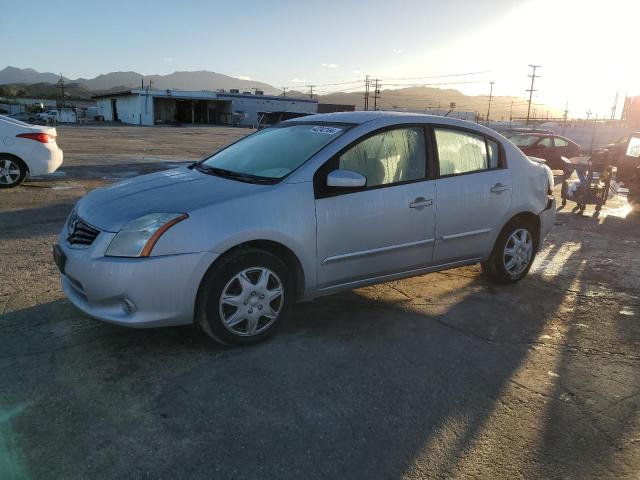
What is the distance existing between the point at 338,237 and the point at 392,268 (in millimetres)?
660

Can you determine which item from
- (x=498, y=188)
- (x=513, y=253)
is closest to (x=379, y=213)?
(x=498, y=188)

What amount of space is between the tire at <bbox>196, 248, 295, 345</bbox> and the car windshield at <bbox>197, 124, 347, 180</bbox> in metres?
0.71

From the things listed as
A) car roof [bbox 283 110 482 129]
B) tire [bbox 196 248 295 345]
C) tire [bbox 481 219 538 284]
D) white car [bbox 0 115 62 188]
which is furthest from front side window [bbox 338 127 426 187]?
white car [bbox 0 115 62 188]

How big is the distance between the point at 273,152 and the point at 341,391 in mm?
2074

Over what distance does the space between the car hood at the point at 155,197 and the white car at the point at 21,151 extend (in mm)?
6681

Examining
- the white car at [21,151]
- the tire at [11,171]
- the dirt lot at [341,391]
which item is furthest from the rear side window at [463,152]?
the tire at [11,171]

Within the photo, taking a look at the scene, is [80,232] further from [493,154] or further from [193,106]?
[193,106]

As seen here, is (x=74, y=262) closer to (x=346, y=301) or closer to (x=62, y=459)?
(x=62, y=459)

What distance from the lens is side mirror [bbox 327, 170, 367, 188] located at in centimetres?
370

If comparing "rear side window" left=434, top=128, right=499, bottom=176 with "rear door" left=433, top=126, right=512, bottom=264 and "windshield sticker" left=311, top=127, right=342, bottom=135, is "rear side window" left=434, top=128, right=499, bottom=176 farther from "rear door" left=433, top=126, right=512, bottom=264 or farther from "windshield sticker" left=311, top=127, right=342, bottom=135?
"windshield sticker" left=311, top=127, right=342, bottom=135

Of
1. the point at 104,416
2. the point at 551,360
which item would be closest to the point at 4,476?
the point at 104,416

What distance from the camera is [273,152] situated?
4.27 m

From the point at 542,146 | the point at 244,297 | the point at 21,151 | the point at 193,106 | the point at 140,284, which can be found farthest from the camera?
the point at 193,106

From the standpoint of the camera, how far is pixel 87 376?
3.14 meters
